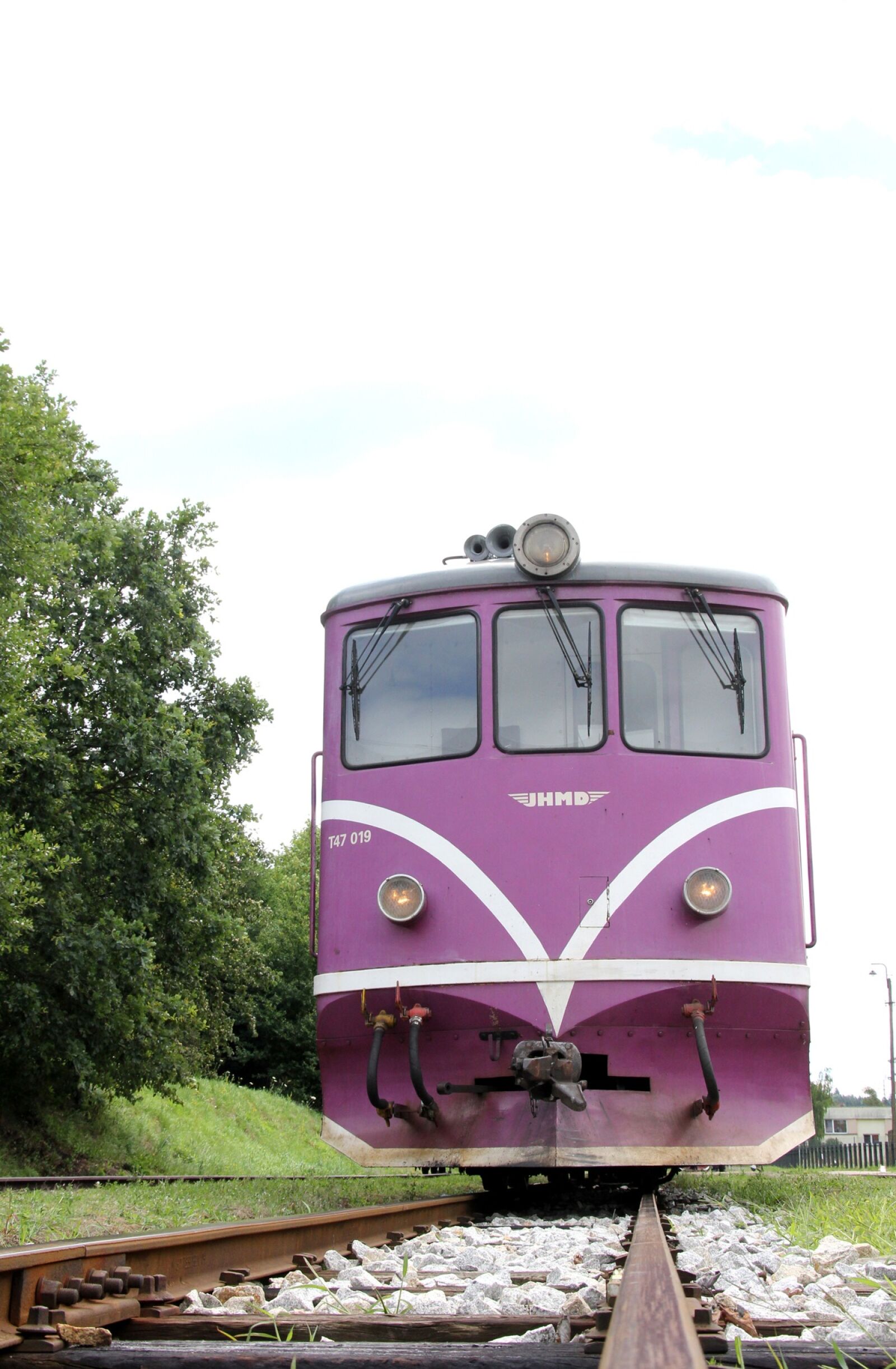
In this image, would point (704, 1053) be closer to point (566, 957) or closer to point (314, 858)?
point (566, 957)

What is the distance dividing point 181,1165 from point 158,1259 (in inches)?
654

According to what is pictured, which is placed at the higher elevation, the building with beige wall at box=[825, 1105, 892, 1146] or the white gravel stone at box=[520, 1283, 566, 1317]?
the white gravel stone at box=[520, 1283, 566, 1317]

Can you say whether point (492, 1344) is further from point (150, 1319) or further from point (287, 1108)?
point (287, 1108)

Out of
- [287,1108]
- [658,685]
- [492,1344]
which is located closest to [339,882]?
[658,685]

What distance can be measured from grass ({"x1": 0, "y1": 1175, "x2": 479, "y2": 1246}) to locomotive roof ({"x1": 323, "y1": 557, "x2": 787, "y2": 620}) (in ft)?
10.4

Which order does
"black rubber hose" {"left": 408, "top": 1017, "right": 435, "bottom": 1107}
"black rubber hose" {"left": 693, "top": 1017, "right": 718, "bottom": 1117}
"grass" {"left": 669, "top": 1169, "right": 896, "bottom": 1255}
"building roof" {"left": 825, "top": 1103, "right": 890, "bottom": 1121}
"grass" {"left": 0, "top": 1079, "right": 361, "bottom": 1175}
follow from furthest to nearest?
"building roof" {"left": 825, "top": 1103, "right": 890, "bottom": 1121} < "grass" {"left": 0, "top": 1079, "right": 361, "bottom": 1175} < "black rubber hose" {"left": 408, "top": 1017, "right": 435, "bottom": 1107} < "black rubber hose" {"left": 693, "top": 1017, "right": 718, "bottom": 1117} < "grass" {"left": 669, "top": 1169, "right": 896, "bottom": 1255}

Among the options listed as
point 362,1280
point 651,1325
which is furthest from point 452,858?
point 651,1325

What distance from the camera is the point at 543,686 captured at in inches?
287

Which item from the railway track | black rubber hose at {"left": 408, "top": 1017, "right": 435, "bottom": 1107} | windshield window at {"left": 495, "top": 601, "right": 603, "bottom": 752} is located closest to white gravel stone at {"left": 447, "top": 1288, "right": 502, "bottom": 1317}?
the railway track

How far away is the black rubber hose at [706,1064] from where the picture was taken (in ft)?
20.9

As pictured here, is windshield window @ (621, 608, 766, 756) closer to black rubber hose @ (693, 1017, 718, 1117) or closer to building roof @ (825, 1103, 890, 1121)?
black rubber hose @ (693, 1017, 718, 1117)

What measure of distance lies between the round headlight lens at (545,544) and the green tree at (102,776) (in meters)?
7.47

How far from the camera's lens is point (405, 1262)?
3.80 metres

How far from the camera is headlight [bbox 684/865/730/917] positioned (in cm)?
658
